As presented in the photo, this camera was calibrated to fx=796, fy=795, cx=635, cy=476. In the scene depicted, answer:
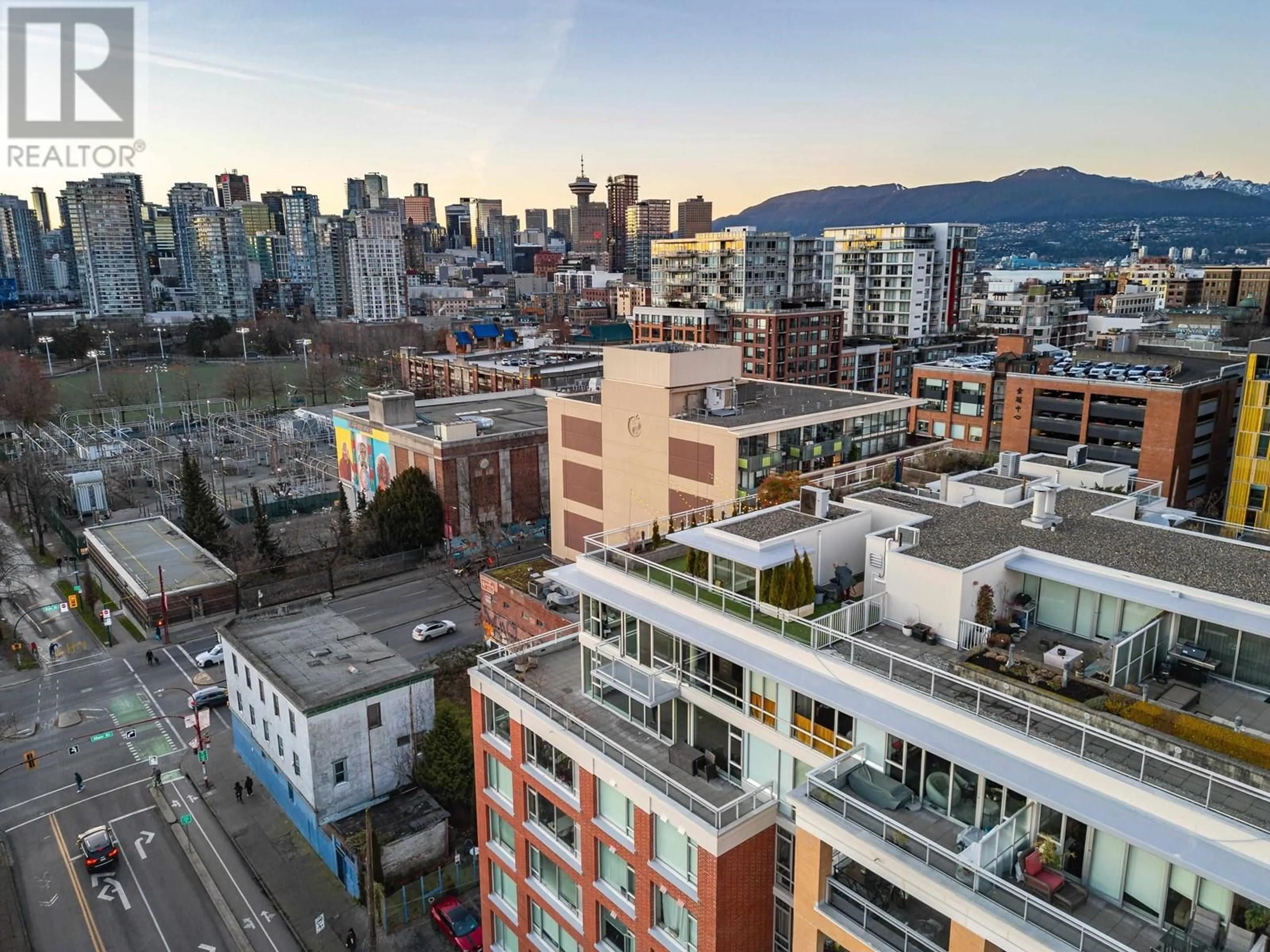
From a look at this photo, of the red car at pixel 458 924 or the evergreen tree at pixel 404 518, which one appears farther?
the evergreen tree at pixel 404 518

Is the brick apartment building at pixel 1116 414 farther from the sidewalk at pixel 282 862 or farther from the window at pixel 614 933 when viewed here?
the sidewalk at pixel 282 862

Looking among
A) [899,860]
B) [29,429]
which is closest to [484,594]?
[899,860]

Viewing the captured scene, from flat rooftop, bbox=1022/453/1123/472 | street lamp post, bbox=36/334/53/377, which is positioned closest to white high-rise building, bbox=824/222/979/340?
flat rooftop, bbox=1022/453/1123/472

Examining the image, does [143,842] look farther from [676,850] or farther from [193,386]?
[193,386]

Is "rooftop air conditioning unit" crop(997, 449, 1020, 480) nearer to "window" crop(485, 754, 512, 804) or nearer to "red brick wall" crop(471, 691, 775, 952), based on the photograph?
"red brick wall" crop(471, 691, 775, 952)

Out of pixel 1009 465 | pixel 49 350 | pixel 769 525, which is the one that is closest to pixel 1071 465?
pixel 1009 465

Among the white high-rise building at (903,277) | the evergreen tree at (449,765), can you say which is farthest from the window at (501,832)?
the white high-rise building at (903,277)
